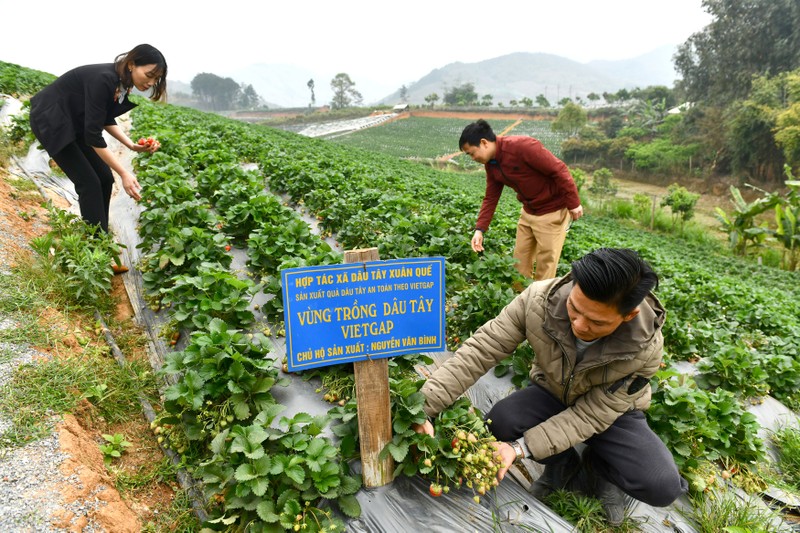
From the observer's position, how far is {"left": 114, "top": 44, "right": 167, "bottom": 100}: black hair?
Result: 318cm

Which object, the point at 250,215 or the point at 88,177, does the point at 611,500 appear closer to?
the point at 250,215

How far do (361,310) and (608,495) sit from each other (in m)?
1.63

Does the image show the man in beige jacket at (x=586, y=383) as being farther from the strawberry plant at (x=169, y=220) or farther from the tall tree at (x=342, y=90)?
the tall tree at (x=342, y=90)

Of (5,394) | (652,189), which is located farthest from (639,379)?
(652,189)

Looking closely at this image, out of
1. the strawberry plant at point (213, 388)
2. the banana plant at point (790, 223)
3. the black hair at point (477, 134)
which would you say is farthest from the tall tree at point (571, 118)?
the strawberry plant at point (213, 388)

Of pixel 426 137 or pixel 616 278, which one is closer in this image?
pixel 616 278

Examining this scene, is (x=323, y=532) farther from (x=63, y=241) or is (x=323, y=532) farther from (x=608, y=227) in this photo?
(x=608, y=227)

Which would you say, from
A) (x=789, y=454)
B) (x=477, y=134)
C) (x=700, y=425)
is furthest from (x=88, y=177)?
(x=789, y=454)

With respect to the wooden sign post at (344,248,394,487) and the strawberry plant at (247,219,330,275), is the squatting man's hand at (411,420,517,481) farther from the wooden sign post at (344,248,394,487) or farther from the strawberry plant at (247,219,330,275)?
the strawberry plant at (247,219,330,275)

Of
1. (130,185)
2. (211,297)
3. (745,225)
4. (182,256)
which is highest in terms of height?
(130,185)

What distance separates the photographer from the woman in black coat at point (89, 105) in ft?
10.6

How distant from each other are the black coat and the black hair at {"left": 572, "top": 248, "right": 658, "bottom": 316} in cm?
336

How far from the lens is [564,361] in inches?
87.0

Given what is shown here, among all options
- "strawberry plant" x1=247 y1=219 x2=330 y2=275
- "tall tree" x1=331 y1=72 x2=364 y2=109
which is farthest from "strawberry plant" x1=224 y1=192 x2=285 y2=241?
"tall tree" x1=331 y1=72 x2=364 y2=109
